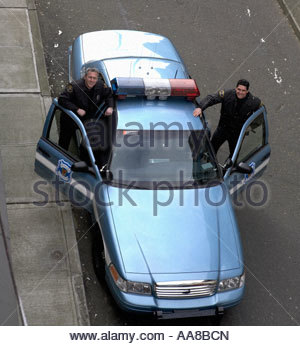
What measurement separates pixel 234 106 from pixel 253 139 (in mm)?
517

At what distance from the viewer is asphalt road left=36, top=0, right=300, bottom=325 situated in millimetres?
7352

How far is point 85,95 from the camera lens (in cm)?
775

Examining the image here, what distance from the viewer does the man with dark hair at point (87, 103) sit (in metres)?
7.59

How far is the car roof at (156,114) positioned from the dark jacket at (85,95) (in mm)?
210

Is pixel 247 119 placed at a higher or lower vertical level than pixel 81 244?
higher

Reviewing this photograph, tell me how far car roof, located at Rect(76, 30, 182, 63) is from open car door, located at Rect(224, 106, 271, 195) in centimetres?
215

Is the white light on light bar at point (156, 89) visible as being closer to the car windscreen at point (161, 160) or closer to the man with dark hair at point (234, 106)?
the man with dark hair at point (234, 106)

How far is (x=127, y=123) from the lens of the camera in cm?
751

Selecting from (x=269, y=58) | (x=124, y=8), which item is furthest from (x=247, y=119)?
(x=124, y=8)

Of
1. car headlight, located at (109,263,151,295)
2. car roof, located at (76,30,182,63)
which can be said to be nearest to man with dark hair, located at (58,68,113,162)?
car roof, located at (76,30,182,63)

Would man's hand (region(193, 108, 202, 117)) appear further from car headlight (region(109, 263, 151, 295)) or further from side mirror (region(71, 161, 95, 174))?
car headlight (region(109, 263, 151, 295))

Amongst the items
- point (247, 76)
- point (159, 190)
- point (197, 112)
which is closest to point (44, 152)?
point (159, 190)

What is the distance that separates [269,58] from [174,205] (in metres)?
5.71
